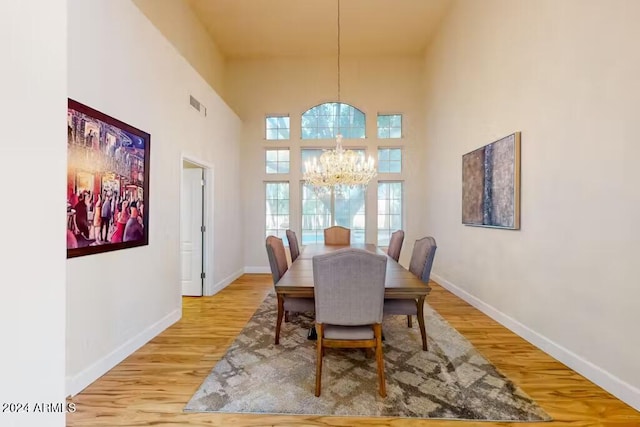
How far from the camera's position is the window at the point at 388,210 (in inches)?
267

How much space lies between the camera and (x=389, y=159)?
679 centimetres

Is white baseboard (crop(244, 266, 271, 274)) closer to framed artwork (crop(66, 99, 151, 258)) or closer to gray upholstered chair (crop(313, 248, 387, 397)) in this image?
framed artwork (crop(66, 99, 151, 258))

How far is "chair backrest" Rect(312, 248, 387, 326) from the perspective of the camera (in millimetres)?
2131

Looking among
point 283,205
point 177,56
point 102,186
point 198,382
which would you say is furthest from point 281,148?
point 198,382

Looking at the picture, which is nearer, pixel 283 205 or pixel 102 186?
pixel 102 186

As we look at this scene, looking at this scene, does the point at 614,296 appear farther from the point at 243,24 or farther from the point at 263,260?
the point at 243,24

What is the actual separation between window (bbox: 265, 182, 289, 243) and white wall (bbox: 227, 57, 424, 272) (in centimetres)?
14

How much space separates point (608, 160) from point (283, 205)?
5.42m

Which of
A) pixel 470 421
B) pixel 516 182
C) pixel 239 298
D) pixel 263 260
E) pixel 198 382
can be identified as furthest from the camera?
pixel 263 260

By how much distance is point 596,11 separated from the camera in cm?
241

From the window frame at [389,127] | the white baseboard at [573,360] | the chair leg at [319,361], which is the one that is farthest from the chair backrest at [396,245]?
the window frame at [389,127]

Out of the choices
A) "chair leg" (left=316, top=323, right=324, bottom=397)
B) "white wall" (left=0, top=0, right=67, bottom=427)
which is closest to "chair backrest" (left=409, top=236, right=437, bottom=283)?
"chair leg" (left=316, top=323, right=324, bottom=397)

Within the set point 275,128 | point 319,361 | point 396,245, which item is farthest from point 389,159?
point 319,361

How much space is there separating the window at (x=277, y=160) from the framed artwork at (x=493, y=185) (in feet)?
11.9
